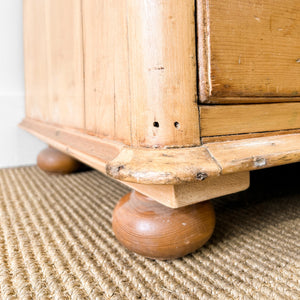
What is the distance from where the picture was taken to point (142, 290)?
0.32m

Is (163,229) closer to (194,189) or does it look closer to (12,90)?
(194,189)

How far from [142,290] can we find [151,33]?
0.27m

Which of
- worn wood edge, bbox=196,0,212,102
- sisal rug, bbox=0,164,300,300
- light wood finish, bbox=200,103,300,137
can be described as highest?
worn wood edge, bbox=196,0,212,102

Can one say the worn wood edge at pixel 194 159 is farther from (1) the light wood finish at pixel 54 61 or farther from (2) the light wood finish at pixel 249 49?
(1) the light wood finish at pixel 54 61

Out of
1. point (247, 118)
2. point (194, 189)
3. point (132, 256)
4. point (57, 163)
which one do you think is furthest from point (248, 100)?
point (57, 163)

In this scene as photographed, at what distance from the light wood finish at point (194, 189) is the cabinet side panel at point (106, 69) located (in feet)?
0.22

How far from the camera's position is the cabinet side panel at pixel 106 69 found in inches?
13.4

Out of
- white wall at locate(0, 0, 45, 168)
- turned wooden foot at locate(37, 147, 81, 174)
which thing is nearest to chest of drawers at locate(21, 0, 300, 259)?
turned wooden foot at locate(37, 147, 81, 174)

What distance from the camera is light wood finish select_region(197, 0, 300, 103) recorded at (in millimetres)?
312

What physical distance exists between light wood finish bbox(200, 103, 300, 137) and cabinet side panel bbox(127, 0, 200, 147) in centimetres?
2

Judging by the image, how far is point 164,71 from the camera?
0.30 metres

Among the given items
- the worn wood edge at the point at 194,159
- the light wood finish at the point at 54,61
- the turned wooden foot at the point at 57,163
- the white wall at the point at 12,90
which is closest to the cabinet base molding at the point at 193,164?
the worn wood edge at the point at 194,159

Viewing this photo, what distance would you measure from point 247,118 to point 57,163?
0.61m

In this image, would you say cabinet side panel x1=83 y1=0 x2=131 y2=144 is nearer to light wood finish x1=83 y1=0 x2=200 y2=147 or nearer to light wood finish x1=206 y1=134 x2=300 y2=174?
light wood finish x1=83 y1=0 x2=200 y2=147
